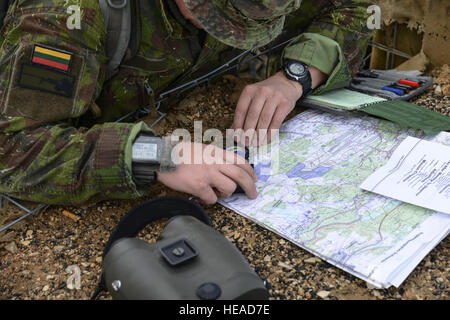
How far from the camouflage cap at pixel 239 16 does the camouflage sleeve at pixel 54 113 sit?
0.99 ft

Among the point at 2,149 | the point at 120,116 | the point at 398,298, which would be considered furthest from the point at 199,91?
the point at 398,298

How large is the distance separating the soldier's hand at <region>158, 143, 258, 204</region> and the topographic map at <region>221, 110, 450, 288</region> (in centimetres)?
7

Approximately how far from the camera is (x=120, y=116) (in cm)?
174

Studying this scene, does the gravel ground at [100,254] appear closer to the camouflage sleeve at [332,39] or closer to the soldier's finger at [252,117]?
the soldier's finger at [252,117]

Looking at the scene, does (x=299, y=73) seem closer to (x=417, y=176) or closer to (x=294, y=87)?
(x=294, y=87)

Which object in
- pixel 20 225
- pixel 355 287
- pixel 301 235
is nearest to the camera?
pixel 355 287

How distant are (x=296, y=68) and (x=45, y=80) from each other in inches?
38.9

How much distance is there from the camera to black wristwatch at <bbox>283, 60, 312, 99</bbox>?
5.90 ft

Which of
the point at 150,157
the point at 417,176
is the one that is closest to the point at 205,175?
the point at 150,157

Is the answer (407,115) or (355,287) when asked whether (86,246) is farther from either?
(407,115)

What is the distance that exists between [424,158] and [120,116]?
1.10 meters

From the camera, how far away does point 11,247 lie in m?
1.28

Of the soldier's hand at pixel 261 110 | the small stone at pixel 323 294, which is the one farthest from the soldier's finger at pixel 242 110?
the small stone at pixel 323 294

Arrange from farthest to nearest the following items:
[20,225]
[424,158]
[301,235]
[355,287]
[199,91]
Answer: [199,91], [424,158], [20,225], [301,235], [355,287]
